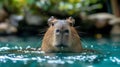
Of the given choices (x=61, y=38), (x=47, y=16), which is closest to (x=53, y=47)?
(x=61, y=38)

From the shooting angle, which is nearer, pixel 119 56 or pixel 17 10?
pixel 119 56

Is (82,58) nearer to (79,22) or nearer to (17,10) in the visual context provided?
(79,22)

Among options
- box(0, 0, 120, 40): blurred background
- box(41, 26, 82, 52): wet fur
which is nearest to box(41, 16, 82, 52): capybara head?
box(41, 26, 82, 52): wet fur

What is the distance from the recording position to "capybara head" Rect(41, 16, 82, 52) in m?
5.35

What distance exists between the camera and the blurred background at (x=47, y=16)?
41.6 feet

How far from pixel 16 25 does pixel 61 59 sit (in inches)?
295

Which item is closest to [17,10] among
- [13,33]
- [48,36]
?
[13,33]

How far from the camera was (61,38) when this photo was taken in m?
5.33

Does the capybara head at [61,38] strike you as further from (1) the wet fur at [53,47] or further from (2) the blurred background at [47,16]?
(2) the blurred background at [47,16]

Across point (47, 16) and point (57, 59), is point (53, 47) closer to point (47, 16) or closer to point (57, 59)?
point (57, 59)

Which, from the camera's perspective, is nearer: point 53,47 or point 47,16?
point 53,47

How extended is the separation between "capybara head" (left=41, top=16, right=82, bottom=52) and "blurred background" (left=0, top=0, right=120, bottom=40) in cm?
665

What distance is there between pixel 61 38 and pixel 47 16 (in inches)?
307

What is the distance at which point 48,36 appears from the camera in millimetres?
5777
